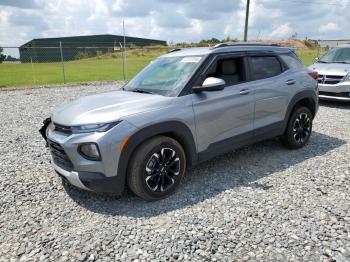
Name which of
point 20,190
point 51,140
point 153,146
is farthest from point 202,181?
point 20,190

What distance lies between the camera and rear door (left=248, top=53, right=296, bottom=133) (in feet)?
15.2

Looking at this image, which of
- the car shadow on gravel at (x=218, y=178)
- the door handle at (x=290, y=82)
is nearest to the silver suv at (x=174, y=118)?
the door handle at (x=290, y=82)

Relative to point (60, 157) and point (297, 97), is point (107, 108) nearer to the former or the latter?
point (60, 157)

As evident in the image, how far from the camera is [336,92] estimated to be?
8.79m

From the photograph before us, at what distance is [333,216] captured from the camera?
3377 mm

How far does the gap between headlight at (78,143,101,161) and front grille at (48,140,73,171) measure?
0.24 m

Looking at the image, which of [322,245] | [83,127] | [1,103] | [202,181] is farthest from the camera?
[1,103]

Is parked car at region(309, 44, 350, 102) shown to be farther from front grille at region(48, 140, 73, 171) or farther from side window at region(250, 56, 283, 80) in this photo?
front grille at region(48, 140, 73, 171)

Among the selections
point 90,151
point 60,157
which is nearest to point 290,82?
point 90,151

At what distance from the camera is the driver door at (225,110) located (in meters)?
3.98

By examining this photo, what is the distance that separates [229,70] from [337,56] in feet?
23.5

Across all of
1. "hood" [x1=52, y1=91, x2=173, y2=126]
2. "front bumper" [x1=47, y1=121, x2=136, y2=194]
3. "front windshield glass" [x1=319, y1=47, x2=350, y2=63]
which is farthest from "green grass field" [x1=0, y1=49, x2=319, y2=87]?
"front bumper" [x1=47, y1=121, x2=136, y2=194]

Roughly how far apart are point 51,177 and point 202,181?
212cm

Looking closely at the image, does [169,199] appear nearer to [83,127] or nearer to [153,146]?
[153,146]
